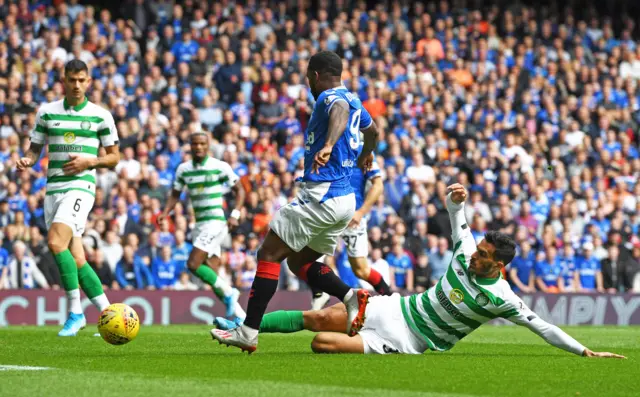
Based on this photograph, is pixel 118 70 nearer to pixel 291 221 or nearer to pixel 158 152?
pixel 158 152

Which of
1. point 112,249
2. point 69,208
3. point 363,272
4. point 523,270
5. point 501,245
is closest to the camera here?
point 501,245

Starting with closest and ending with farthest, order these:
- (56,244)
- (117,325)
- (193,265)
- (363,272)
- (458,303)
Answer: (458,303) → (117,325) → (56,244) → (363,272) → (193,265)

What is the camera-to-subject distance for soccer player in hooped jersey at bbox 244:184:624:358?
27.9 feet

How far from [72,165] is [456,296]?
13.2ft

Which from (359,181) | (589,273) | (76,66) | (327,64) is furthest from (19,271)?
(327,64)

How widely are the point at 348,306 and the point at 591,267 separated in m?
12.2

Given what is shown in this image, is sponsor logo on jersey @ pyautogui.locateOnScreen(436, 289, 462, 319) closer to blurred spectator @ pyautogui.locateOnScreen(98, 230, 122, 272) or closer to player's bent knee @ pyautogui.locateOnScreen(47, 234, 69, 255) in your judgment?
player's bent knee @ pyautogui.locateOnScreen(47, 234, 69, 255)

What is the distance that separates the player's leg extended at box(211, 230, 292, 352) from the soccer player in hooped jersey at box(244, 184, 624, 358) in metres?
0.42

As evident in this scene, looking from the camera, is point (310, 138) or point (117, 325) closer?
point (310, 138)

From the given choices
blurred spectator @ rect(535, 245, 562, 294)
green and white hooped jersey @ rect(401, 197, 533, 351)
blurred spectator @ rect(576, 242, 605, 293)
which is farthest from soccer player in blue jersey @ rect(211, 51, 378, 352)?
blurred spectator @ rect(576, 242, 605, 293)

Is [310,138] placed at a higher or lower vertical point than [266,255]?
higher

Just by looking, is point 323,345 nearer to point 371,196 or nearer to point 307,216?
point 307,216

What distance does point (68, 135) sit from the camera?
10.9 m

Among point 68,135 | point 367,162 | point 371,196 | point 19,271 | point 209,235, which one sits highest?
point 68,135
